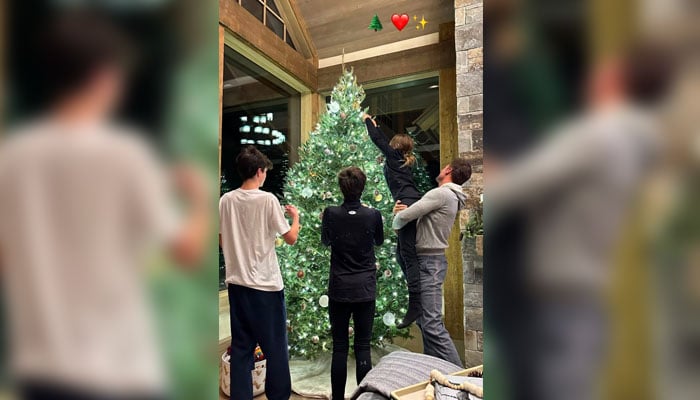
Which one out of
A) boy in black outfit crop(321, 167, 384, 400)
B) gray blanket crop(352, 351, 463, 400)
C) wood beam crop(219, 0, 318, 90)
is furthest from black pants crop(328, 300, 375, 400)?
wood beam crop(219, 0, 318, 90)

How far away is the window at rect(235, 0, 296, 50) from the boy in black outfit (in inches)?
73.5

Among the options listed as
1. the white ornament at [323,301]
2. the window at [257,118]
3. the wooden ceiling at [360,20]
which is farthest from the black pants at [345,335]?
the wooden ceiling at [360,20]

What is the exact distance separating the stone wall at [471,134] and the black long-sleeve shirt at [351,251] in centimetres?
82

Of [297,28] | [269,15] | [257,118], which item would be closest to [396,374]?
[257,118]

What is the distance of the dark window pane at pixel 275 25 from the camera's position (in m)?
3.33

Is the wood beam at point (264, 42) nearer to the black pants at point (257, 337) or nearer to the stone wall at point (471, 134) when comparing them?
the stone wall at point (471, 134)

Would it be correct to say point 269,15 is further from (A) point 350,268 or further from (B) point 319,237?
(A) point 350,268

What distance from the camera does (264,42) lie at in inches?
124

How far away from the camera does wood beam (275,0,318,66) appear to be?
349 centimetres

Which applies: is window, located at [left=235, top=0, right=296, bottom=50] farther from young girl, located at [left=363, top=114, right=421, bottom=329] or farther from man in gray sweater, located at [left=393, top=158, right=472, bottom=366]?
man in gray sweater, located at [left=393, top=158, right=472, bottom=366]
